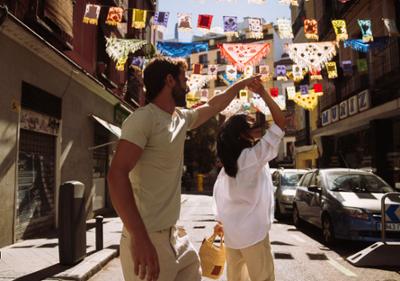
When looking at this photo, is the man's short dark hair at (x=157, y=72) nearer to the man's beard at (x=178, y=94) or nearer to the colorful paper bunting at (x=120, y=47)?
the man's beard at (x=178, y=94)

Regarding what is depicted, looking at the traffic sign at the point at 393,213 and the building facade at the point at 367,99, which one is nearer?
the traffic sign at the point at 393,213

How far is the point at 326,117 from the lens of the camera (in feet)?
80.2

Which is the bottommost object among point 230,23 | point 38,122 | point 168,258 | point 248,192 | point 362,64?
point 168,258

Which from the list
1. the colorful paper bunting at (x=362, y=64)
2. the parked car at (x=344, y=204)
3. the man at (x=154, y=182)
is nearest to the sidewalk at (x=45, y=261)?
the man at (x=154, y=182)

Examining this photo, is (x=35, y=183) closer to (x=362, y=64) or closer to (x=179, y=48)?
(x=179, y=48)

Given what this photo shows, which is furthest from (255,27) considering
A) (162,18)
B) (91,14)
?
(91,14)

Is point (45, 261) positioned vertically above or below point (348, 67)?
below

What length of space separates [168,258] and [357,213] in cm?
686

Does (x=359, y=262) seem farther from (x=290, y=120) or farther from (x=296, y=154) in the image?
(x=290, y=120)

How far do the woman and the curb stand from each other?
9.92 feet

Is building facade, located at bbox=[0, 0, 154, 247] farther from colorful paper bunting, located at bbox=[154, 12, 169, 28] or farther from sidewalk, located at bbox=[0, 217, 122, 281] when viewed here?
colorful paper bunting, located at bbox=[154, 12, 169, 28]

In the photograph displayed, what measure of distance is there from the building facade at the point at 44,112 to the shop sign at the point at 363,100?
1017cm

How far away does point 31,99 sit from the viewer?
10.1 m

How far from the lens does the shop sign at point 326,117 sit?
23.9m
